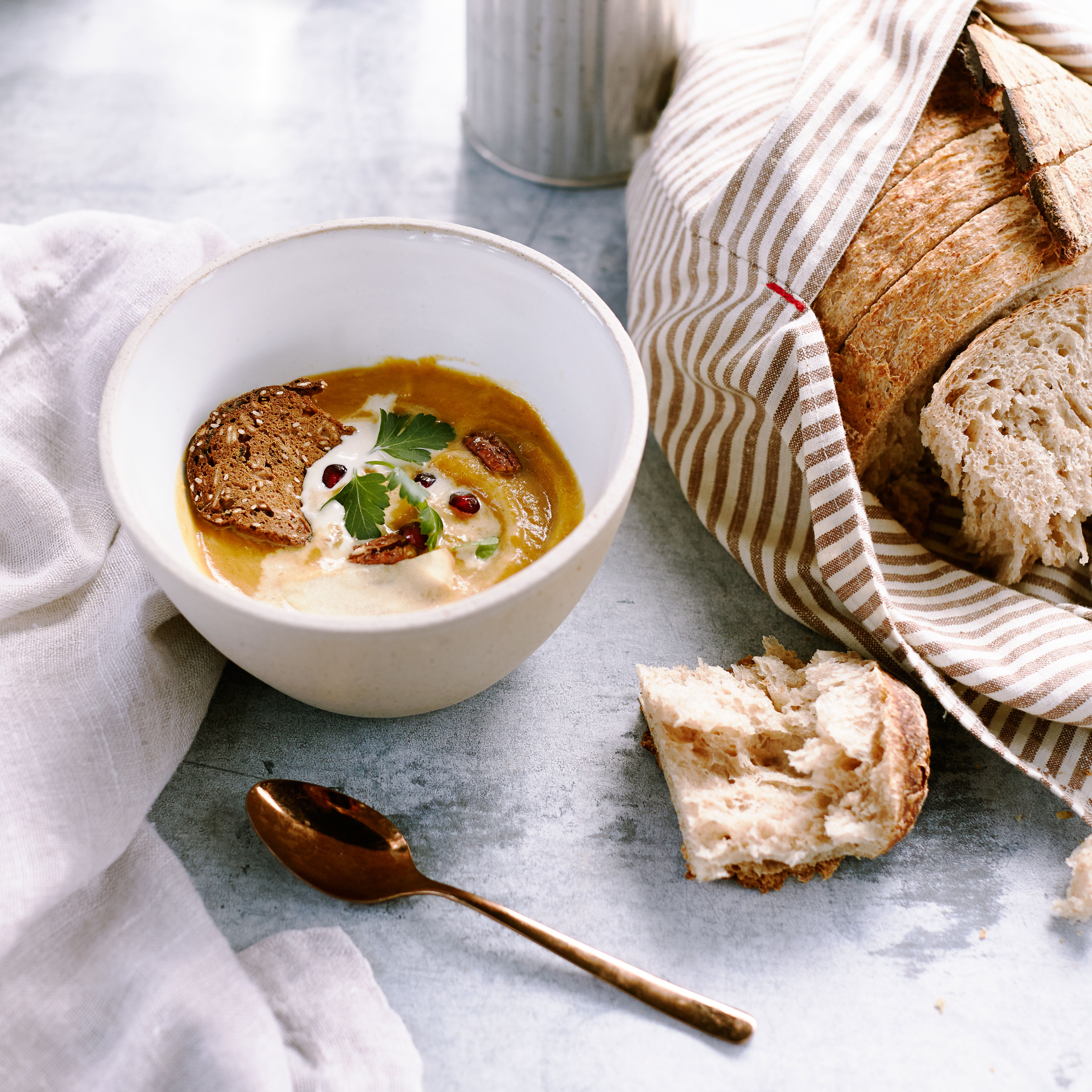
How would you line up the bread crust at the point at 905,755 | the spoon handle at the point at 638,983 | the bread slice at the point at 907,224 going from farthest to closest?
the bread slice at the point at 907,224
the bread crust at the point at 905,755
the spoon handle at the point at 638,983

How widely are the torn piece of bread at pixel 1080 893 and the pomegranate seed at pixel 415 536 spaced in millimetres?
1212

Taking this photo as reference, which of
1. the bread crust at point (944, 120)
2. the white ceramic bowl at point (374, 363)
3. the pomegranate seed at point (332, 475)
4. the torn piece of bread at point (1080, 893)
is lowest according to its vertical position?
the torn piece of bread at point (1080, 893)

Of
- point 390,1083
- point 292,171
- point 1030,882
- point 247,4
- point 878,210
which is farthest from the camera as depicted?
point 247,4

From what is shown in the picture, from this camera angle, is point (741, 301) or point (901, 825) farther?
point (741, 301)

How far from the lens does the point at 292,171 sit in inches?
118

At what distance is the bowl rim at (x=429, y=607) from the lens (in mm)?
1347

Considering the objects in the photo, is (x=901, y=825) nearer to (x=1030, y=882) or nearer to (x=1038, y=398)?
(x=1030, y=882)

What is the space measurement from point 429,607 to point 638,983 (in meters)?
0.66

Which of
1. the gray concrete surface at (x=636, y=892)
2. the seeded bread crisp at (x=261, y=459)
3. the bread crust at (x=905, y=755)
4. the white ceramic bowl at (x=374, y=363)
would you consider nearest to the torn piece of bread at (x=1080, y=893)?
the gray concrete surface at (x=636, y=892)

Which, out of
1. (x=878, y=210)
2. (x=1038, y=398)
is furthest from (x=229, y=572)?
(x=1038, y=398)

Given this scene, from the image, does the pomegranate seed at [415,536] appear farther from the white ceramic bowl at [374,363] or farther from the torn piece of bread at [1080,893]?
the torn piece of bread at [1080,893]

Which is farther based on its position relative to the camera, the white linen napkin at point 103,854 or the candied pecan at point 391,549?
the candied pecan at point 391,549

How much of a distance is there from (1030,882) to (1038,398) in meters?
0.93

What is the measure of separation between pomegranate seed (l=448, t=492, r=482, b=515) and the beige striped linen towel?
1.88ft
